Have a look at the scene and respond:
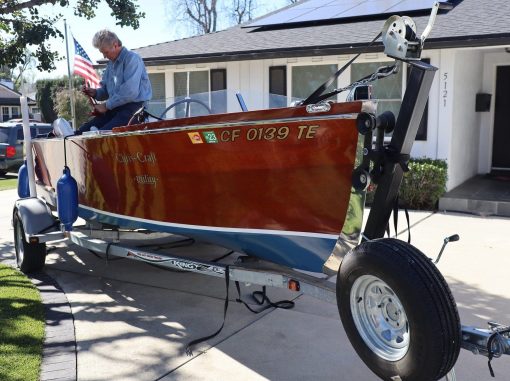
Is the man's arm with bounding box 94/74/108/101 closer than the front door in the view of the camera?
Yes

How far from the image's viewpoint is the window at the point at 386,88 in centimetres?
1062

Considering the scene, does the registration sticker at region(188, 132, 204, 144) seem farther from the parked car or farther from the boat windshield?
the parked car

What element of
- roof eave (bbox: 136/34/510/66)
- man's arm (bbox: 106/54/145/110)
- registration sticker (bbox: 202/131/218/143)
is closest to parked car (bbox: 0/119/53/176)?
roof eave (bbox: 136/34/510/66)

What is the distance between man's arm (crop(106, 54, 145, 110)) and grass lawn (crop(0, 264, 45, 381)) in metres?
2.03

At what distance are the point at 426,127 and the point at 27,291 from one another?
7656 millimetres

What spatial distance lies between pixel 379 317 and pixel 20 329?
293cm

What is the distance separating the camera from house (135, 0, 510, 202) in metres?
9.96

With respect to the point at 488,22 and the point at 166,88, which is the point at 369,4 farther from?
the point at 166,88

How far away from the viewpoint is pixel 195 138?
4.04 meters

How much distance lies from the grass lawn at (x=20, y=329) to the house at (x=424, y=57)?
17.7 ft

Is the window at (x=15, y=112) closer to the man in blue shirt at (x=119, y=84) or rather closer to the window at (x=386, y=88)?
the window at (x=386, y=88)

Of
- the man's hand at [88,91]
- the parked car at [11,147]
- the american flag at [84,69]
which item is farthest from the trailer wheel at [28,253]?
the parked car at [11,147]

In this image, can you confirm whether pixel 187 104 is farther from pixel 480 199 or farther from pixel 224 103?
pixel 480 199

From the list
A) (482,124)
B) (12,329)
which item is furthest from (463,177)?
(12,329)
